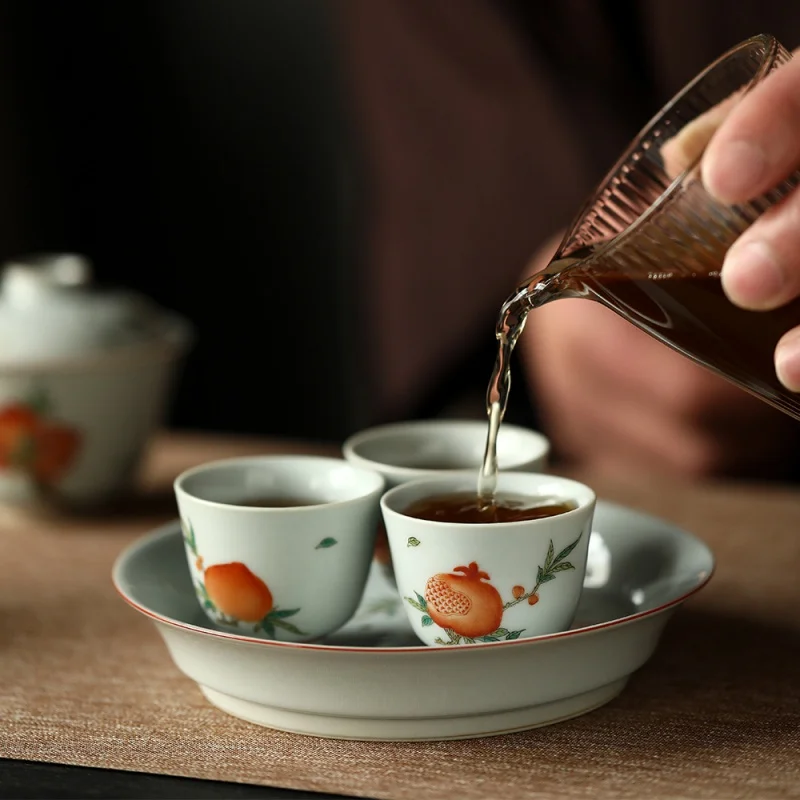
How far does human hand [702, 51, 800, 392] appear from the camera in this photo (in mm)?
641

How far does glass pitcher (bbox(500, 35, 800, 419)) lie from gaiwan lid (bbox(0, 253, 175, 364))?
49 centimetres

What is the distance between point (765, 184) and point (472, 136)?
1.30 meters

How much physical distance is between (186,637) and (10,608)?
0.29 m

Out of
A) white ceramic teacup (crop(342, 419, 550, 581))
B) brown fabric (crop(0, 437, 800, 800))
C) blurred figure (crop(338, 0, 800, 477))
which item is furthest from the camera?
blurred figure (crop(338, 0, 800, 477))

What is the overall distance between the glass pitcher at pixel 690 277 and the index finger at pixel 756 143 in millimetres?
18

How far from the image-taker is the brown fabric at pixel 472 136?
186cm

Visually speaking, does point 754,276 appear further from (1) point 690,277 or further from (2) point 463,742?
(2) point 463,742

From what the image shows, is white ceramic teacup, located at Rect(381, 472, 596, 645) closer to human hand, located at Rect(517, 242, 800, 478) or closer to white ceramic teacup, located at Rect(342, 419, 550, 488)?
white ceramic teacup, located at Rect(342, 419, 550, 488)

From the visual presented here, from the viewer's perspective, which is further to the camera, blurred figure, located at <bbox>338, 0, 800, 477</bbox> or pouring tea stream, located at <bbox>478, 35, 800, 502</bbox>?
blurred figure, located at <bbox>338, 0, 800, 477</bbox>

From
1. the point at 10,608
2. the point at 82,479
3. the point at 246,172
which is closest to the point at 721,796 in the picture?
the point at 10,608

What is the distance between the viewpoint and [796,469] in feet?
5.43

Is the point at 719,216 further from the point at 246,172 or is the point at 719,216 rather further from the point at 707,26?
the point at 246,172

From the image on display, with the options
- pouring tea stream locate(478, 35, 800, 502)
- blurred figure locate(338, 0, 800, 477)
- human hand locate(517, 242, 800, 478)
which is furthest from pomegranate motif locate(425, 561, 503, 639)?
blurred figure locate(338, 0, 800, 477)

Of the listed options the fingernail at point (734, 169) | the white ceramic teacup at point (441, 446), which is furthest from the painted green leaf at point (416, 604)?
the fingernail at point (734, 169)
